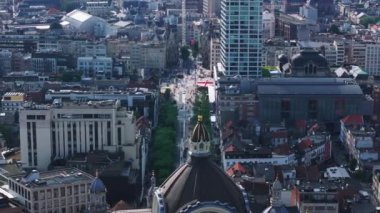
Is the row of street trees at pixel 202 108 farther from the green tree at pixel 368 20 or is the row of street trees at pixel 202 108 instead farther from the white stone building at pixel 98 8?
the white stone building at pixel 98 8

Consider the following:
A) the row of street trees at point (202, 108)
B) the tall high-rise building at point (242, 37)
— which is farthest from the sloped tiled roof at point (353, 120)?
the tall high-rise building at point (242, 37)

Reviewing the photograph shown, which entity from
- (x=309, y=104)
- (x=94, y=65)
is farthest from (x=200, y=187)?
(x=94, y=65)

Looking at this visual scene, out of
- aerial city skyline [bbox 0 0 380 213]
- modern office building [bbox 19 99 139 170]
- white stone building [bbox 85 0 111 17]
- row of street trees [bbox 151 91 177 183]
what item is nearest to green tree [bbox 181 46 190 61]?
aerial city skyline [bbox 0 0 380 213]

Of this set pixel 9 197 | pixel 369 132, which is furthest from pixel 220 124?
pixel 9 197

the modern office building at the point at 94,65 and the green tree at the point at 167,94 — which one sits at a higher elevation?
the modern office building at the point at 94,65

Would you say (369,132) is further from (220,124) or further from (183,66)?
(183,66)
